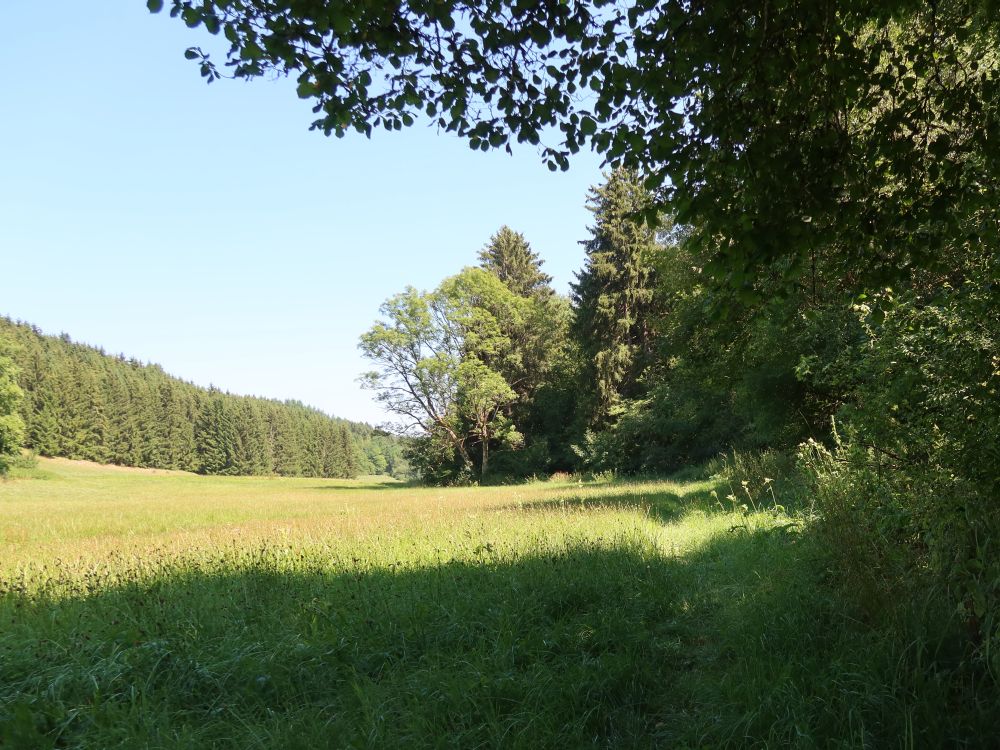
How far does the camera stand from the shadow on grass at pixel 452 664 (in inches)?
125

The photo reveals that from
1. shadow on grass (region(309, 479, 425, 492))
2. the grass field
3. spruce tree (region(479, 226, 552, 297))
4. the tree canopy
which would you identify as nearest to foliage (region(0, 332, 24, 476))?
shadow on grass (region(309, 479, 425, 492))

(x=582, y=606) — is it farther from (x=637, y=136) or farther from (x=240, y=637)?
(x=637, y=136)

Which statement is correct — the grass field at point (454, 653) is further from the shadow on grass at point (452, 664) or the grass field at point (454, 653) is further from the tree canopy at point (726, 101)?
the tree canopy at point (726, 101)

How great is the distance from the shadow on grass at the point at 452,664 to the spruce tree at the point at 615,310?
30.1m

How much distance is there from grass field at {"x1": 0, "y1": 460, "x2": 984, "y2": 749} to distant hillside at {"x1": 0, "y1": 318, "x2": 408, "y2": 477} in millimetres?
49608

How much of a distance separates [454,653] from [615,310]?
32.9m

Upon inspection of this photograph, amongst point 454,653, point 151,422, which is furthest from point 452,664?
point 151,422

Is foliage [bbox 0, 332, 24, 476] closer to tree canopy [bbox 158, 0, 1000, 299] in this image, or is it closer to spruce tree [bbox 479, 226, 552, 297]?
spruce tree [bbox 479, 226, 552, 297]

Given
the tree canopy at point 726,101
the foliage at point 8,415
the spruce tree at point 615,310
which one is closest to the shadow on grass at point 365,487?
the spruce tree at point 615,310

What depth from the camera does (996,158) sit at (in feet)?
12.3

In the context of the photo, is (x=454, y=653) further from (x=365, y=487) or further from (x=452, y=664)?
(x=365, y=487)

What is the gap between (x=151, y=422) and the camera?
85.1 meters

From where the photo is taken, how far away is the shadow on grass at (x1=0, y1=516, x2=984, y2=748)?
3.19 metres

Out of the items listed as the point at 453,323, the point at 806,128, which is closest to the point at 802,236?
the point at 806,128
